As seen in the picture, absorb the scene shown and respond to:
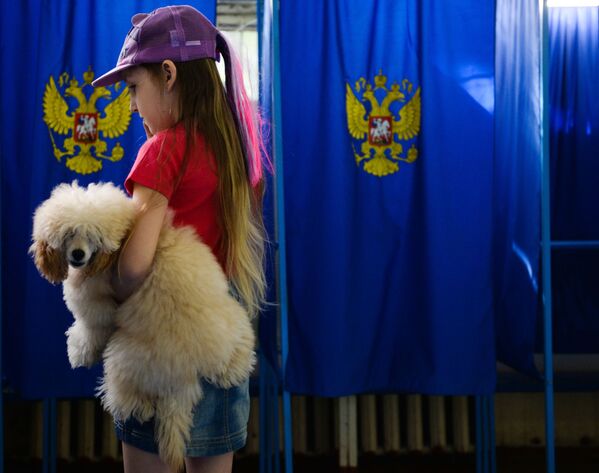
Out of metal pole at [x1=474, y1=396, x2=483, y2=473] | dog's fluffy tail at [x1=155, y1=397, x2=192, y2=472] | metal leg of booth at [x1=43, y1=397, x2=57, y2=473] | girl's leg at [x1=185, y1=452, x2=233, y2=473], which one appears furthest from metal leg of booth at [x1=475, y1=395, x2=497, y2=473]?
dog's fluffy tail at [x1=155, y1=397, x2=192, y2=472]

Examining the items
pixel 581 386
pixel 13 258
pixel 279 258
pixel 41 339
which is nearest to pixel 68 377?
pixel 41 339

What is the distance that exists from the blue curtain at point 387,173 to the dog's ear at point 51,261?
5.45 feet

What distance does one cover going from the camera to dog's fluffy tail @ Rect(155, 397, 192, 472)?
1198mm

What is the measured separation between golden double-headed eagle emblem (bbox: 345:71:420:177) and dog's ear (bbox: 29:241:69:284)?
5.82 feet

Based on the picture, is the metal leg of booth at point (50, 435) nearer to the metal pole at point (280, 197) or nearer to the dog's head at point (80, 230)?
the metal pole at point (280, 197)

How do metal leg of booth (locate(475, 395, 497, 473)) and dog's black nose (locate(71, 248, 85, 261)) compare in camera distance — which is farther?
metal leg of booth (locate(475, 395, 497, 473))

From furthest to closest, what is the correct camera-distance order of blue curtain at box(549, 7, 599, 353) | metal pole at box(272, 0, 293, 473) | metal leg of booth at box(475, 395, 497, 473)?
1. blue curtain at box(549, 7, 599, 353)
2. metal leg of booth at box(475, 395, 497, 473)
3. metal pole at box(272, 0, 293, 473)

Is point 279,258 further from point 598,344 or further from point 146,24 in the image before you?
point 598,344

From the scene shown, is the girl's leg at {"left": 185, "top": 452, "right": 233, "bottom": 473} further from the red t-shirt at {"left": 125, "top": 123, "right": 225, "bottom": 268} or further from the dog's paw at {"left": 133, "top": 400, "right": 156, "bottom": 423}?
the red t-shirt at {"left": 125, "top": 123, "right": 225, "bottom": 268}

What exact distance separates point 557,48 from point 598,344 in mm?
1490

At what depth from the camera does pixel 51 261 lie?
47.4 inches

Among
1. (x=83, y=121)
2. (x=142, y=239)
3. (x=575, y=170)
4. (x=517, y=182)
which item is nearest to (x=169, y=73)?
(x=142, y=239)

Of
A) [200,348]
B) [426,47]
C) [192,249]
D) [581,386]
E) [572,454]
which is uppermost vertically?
[426,47]

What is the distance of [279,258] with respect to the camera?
274 centimetres
